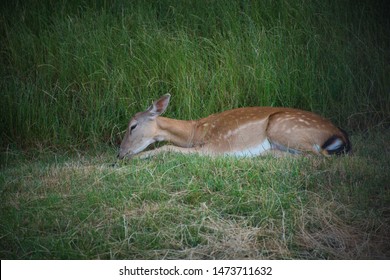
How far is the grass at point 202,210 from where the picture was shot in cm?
461

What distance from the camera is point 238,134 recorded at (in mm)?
6668

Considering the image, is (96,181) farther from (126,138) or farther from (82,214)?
(126,138)

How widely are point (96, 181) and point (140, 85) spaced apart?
2137mm

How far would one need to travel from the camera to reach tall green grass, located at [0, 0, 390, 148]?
729cm

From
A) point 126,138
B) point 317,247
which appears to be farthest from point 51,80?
point 317,247

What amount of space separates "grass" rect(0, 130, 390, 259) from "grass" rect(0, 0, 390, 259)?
0.04 ft

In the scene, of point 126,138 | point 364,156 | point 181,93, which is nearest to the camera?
point 364,156

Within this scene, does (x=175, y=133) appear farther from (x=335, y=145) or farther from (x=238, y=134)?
(x=335, y=145)

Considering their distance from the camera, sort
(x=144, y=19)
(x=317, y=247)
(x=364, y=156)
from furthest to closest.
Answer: (x=144, y=19) < (x=364, y=156) < (x=317, y=247)

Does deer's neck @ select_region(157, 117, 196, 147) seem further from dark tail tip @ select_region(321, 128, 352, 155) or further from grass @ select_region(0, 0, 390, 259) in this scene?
dark tail tip @ select_region(321, 128, 352, 155)

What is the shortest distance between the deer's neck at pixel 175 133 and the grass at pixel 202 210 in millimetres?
801

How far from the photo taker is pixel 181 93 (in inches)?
289

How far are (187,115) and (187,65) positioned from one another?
0.54m

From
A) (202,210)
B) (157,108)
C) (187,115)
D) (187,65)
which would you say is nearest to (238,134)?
(157,108)
